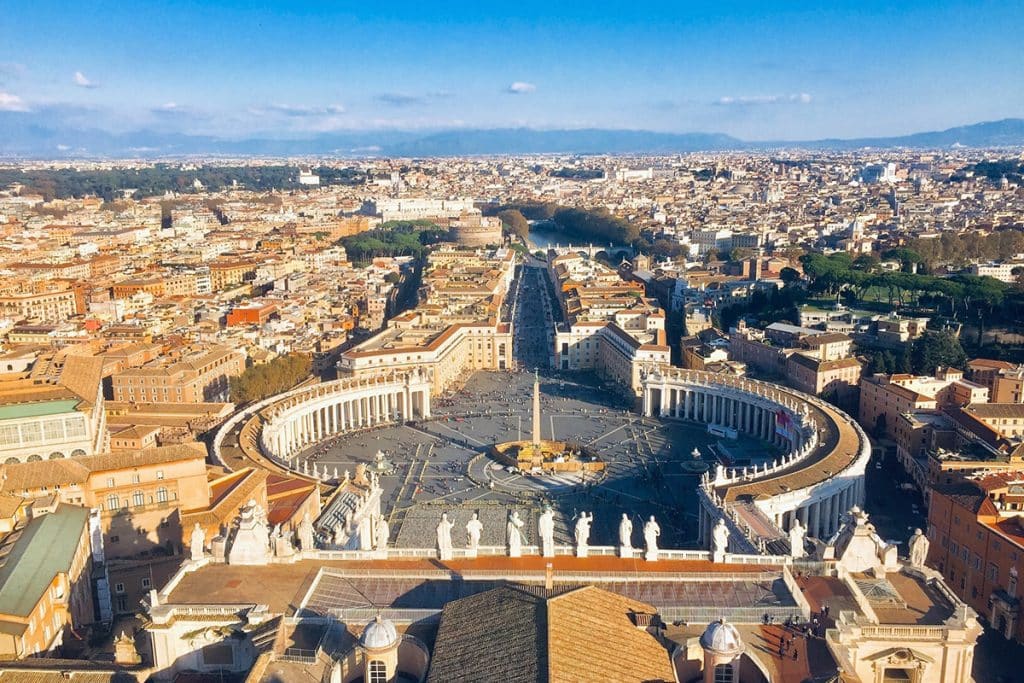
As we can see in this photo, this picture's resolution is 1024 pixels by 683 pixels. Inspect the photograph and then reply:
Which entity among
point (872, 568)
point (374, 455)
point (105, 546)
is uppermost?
point (872, 568)

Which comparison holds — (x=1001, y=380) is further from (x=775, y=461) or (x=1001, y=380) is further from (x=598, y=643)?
(x=598, y=643)

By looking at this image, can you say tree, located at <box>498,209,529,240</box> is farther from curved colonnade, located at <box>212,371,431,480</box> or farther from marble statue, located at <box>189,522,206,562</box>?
marble statue, located at <box>189,522,206,562</box>

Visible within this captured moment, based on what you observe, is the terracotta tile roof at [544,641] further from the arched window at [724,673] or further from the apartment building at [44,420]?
the apartment building at [44,420]

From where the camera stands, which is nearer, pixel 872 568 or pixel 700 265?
pixel 872 568

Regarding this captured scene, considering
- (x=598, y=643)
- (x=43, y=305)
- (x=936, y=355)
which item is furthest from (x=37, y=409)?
(x=43, y=305)

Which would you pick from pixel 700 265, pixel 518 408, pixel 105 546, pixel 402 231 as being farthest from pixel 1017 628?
pixel 402 231

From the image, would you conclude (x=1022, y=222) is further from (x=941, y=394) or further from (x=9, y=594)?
(x=9, y=594)

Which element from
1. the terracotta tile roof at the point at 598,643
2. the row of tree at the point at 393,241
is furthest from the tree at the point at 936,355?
the row of tree at the point at 393,241
